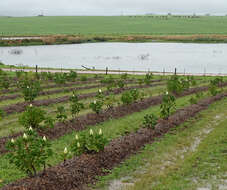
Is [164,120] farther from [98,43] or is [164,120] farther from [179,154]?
[98,43]

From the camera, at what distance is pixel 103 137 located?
16219mm

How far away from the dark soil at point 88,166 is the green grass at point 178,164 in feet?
1.40

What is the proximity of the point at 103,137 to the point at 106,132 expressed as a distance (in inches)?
45.5

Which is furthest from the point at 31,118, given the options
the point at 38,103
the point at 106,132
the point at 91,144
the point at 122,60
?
the point at 122,60

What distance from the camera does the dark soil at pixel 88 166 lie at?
1059cm

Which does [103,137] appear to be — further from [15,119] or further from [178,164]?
[15,119]

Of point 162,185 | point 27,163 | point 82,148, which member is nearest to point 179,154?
point 162,185

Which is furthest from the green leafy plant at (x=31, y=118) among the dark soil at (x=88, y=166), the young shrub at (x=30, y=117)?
the dark soil at (x=88, y=166)

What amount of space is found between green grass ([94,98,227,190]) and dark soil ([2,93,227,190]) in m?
0.43

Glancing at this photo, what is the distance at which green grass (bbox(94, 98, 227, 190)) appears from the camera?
11344mm

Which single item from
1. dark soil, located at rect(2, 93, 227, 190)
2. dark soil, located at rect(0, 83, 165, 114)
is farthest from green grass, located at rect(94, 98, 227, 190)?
dark soil, located at rect(0, 83, 165, 114)

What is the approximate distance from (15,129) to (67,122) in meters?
3.09

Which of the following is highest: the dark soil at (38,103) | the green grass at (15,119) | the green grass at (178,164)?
the dark soil at (38,103)

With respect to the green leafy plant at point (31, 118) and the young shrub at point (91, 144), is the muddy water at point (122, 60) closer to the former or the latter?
the green leafy plant at point (31, 118)
